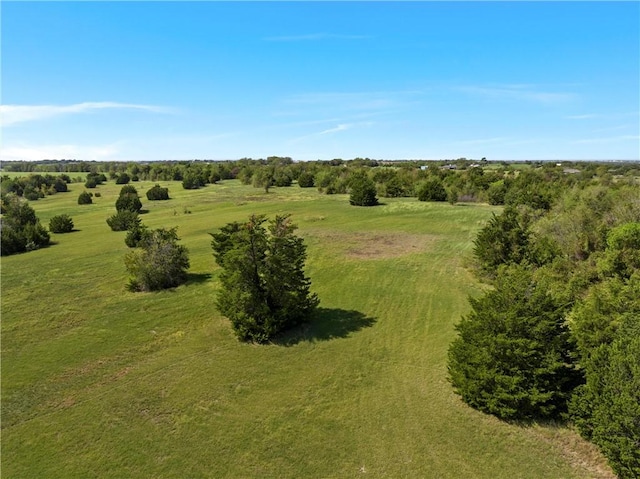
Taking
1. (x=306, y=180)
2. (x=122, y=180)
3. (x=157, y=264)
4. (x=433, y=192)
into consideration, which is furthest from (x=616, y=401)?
(x=122, y=180)

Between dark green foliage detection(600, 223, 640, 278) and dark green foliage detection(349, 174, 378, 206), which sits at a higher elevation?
dark green foliage detection(349, 174, 378, 206)

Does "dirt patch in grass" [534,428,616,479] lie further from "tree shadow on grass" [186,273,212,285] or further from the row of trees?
"tree shadow on grass" [186,273,212,285]

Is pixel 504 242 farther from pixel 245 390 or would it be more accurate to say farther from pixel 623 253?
pixel 245 390

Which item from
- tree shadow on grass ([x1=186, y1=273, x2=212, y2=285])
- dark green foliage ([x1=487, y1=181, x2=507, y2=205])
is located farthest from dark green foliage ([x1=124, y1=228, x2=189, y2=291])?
dark green foliage ([x1=487, y1=181, x2=507, y2=205])

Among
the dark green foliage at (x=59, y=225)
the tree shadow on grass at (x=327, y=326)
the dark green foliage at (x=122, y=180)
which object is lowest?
the tree shadow on grass at (x=327, y=326)

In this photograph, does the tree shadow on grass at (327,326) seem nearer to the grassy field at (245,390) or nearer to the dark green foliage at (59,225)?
the grassy field at (245,390)

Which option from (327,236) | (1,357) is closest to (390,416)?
(1,357)

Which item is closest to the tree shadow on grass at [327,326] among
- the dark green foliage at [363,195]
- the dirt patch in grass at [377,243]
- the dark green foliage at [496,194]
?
the dirt patch in grass at [377,243]
